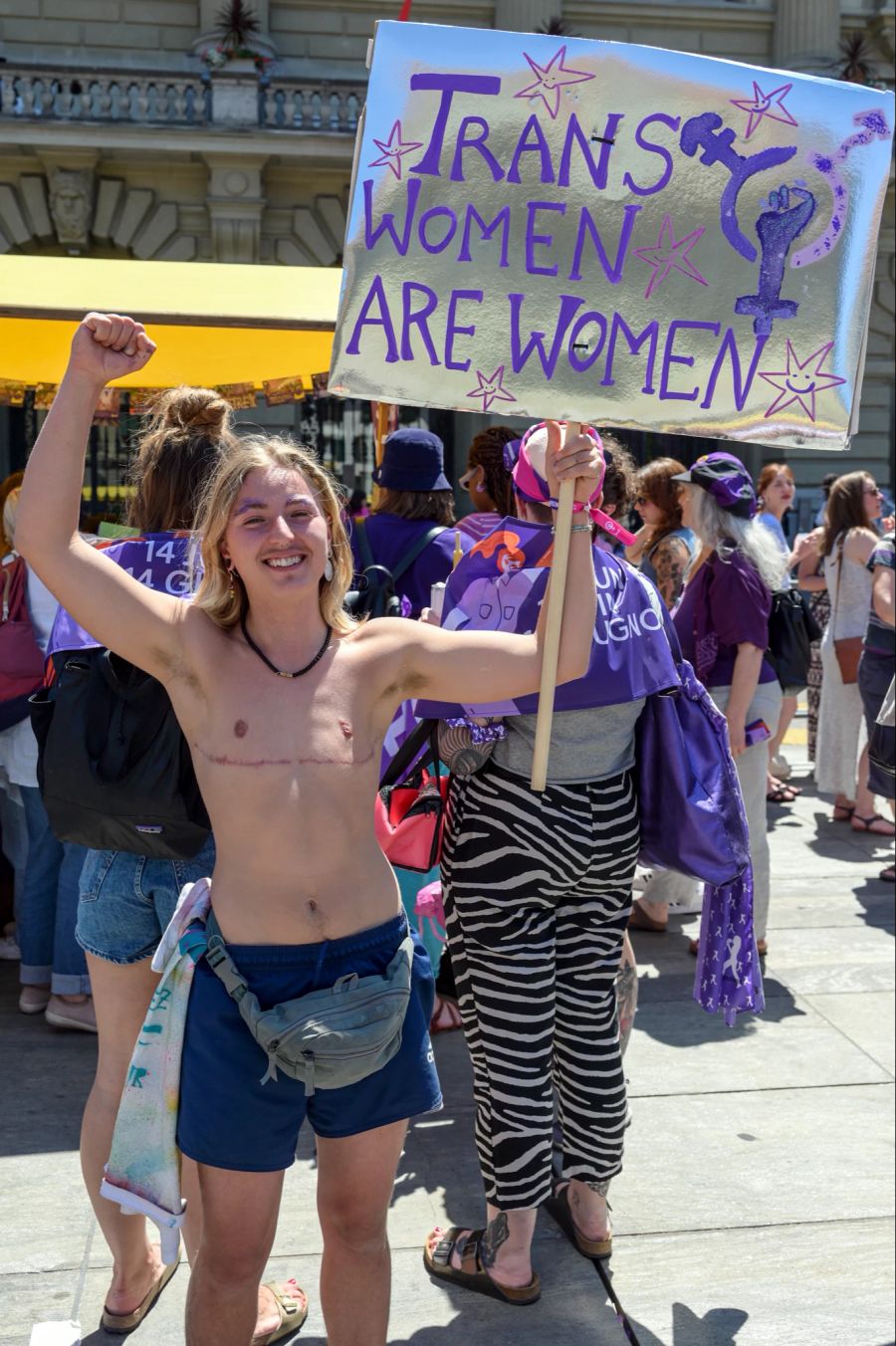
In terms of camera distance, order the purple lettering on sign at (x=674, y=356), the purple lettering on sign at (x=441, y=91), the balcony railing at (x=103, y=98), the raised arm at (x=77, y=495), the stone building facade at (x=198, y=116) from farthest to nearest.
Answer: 1. the stone building facade at (x=198, y=116)
2. the balcony railing at (x=103, y=98)
3. the purple lettering on sign at (x=674, y=356)
4. the purple lettering on sign at (x=441, y=91)
5. the raised arm at (x=77, y=495)

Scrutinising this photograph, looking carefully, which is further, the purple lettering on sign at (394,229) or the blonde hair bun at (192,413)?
the blonde hair bun at (192,413)

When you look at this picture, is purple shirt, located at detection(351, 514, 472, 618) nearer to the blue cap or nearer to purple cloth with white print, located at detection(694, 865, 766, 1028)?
the blue cap

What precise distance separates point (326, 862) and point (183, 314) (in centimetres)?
266

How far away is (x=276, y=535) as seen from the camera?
2.24m

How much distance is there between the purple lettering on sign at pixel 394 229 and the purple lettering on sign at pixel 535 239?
204 mm

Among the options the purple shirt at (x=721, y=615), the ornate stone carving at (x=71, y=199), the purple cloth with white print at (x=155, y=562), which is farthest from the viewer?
the ornate stone carving at (x=71, y=199)

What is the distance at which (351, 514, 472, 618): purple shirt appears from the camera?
14.8 ft

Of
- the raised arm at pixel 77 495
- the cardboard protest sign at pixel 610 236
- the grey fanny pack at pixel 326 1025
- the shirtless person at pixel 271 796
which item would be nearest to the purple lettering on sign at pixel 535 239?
the cardboard protest sign at pixel 610 236

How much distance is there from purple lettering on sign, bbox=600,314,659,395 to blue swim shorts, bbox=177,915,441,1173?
106 centimetres

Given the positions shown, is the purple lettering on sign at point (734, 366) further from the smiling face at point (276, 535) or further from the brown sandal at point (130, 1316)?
the brown sandal at point (130, 1316)

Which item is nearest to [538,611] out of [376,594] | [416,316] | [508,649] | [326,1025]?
[508,649]

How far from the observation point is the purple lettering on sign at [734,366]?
245cm

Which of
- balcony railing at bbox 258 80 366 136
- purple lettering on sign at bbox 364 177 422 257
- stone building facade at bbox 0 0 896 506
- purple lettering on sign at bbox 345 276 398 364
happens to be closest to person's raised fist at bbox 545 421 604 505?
purple lettering on sign at bbox 345 276 398 364

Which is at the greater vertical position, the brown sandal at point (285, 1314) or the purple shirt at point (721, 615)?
the purple shirt at point (721, 615)
